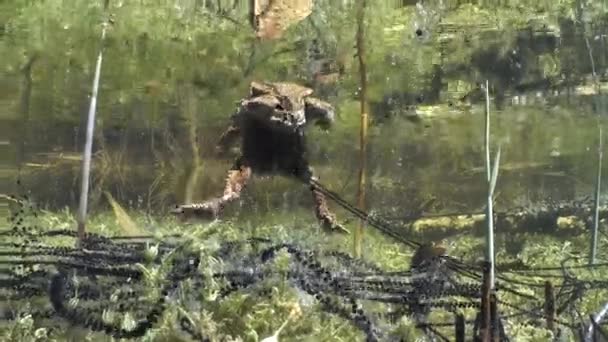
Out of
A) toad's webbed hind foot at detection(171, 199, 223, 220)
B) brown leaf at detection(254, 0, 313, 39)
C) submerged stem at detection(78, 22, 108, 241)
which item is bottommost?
toad's webbed hind foot at detection(171, 199, 223, 220)

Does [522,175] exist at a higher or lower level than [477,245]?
higher

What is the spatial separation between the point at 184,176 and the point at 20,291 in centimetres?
42

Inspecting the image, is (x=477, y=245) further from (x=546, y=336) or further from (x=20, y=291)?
(x=20, y=291)

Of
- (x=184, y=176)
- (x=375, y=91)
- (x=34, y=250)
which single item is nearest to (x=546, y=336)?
(x=375, y=91)

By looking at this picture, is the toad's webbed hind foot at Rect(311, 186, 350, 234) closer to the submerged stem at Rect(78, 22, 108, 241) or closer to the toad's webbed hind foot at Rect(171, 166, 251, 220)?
the toad's webbed hind foot at Rect(171, 166, 251, 220)

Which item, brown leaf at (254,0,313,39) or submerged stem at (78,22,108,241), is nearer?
submerged stem at (78,22,108,241)

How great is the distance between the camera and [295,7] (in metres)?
2.05

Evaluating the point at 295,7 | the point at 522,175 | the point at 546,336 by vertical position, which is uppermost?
the point at 295,7

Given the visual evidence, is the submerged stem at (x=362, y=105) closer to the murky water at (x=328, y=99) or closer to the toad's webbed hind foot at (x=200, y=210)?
the murky water at (x=328, y=99)

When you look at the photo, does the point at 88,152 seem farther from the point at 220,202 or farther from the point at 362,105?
the point at 362,105

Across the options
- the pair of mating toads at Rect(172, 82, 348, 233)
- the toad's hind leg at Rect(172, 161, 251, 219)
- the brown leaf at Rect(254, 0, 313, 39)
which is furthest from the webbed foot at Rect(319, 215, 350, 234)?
the brown leaf at Rect(254, 0, 313, 39)

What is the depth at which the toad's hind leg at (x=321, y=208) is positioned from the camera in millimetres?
2000

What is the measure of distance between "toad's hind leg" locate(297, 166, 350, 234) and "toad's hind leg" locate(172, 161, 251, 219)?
0.13 m

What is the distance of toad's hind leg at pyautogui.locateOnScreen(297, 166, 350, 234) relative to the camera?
200cm
